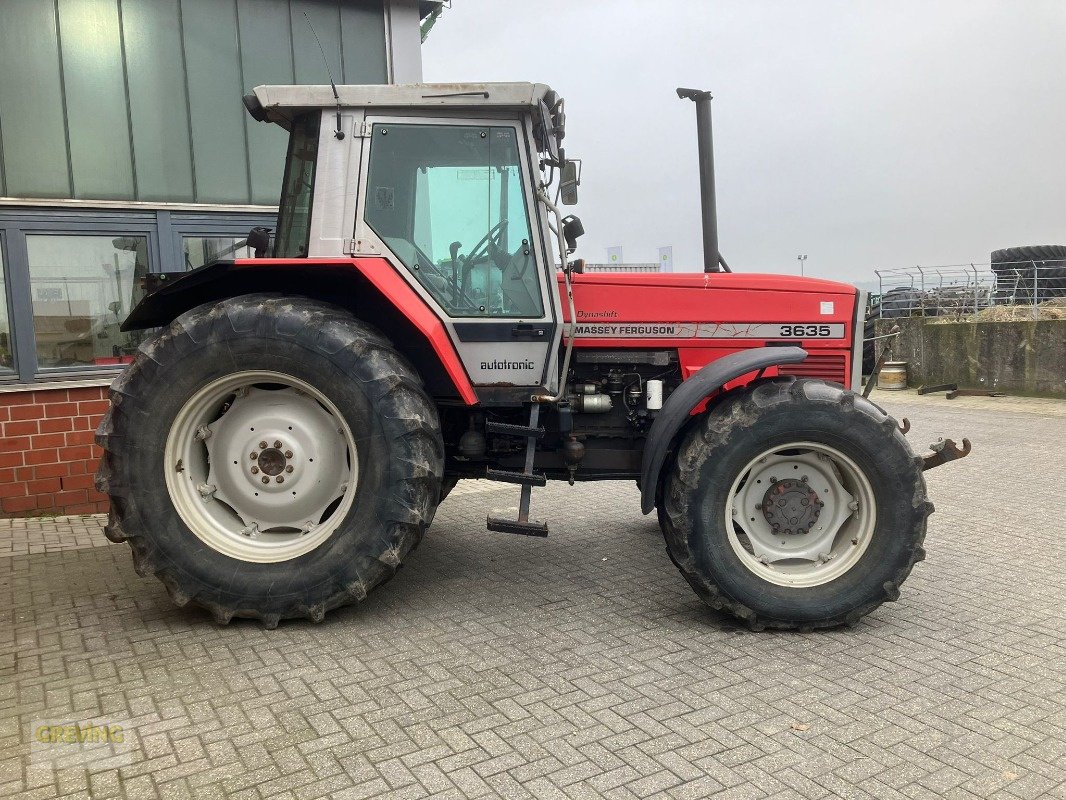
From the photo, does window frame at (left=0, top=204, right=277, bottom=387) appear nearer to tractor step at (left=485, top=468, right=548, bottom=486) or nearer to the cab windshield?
the cab windshield

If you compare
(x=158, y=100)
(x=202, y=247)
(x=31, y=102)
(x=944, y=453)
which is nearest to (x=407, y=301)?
(x=944, y=453)

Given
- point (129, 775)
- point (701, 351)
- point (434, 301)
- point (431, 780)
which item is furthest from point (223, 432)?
point (701, 351)

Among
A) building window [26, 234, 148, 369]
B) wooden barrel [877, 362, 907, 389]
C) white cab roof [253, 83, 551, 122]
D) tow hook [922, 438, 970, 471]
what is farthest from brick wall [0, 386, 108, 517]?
wooden barrel [877, 362, 907, 389]

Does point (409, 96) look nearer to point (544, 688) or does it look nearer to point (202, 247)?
point (544, 688)

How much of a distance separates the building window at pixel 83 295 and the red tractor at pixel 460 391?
105 inches

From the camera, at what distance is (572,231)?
439 centimetres

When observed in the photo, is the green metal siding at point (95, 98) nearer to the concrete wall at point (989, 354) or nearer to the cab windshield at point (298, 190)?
the cab windshield at point (298, 190)

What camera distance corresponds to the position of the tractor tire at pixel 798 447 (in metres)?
3.93

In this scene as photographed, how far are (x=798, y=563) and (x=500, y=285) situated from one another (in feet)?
6.75

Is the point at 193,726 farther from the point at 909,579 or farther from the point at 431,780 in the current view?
the point at 909,579

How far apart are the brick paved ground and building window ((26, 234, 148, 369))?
211 centimetres

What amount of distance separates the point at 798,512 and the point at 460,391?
1.77m

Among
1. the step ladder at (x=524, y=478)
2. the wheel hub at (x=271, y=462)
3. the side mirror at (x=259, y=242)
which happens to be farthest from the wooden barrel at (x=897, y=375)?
the wheel hub at (x=271, y=462)

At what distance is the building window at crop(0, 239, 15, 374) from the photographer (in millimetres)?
6445
